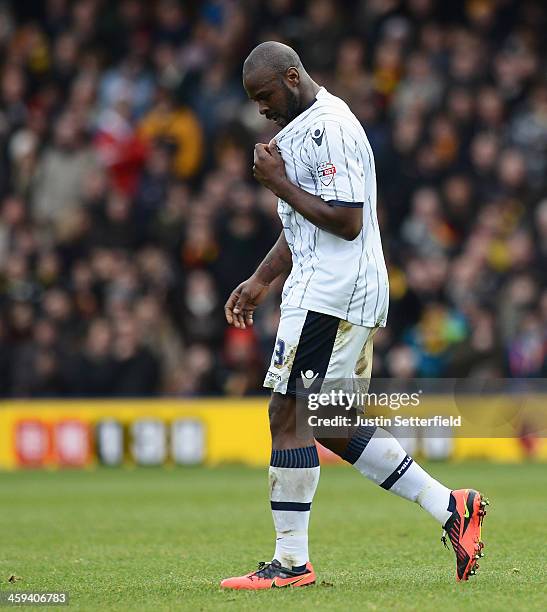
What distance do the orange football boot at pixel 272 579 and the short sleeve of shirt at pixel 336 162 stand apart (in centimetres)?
160

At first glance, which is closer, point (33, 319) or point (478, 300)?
point (478, 300)

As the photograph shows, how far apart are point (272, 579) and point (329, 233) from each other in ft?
4.96

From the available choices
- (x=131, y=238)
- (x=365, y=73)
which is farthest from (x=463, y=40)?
(x=131, y=238)

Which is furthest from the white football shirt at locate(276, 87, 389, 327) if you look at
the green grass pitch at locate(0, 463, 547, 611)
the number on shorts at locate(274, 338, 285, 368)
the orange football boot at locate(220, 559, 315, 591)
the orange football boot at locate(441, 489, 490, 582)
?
the green grass pitch at locate(0, 463, 547, 611)

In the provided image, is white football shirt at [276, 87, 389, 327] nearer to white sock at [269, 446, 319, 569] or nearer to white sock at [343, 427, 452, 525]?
white sock at [343, 427, 452, 525]

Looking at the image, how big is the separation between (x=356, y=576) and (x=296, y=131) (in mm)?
2014

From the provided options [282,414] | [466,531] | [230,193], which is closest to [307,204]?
[282,414]

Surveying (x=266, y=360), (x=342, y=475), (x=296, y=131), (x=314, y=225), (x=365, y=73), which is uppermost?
(x=365, y=73)

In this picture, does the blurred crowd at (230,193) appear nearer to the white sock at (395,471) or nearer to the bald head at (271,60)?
the white sock at (395,471)

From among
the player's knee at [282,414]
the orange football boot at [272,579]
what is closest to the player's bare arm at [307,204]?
the player's knee at [282,414]

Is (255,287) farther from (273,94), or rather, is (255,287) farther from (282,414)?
(273,94)

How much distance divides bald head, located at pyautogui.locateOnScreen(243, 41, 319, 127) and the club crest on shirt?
0.96ft

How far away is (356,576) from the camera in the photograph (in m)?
6.19

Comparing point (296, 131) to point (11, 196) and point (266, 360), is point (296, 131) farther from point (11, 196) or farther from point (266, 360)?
point (11, 196)
